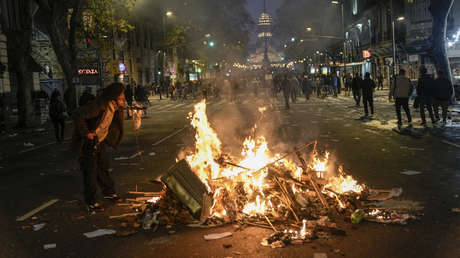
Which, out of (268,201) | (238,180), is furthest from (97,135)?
(268,201)

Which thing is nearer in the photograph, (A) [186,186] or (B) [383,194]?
(A) [186,186]

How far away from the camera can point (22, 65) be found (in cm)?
2191

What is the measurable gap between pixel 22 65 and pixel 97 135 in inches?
685

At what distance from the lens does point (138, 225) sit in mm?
5691

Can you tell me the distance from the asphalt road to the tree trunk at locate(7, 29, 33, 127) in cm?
679

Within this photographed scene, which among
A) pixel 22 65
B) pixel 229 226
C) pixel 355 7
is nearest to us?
pixel 229 226

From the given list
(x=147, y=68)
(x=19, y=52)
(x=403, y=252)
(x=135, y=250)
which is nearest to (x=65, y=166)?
(x=135, y=250)

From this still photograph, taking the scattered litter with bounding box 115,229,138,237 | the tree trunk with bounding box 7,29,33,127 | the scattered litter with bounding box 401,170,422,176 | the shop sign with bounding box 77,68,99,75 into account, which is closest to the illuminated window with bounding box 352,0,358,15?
the shop sign with bounding box 77,68,99,75

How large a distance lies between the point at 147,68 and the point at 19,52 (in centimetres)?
4258

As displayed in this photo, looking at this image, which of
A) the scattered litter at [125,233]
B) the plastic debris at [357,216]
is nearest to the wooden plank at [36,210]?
the scattered litter at [125,233]

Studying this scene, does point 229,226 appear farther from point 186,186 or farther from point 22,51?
point 22,51

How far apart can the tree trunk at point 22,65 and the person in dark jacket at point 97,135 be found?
55.6 feet

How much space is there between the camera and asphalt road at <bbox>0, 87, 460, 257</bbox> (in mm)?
4812

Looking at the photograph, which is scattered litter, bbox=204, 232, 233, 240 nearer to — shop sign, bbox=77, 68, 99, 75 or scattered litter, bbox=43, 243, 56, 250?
scattered litter, bbox=43, 243, 56, 250
